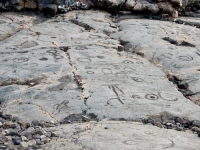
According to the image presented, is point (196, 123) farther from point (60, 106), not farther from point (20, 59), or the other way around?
point (20, 59)

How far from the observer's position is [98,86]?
3975 millimetres

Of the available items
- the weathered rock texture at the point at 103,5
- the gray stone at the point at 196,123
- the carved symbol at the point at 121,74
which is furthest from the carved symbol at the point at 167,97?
the weathered rock texture at the point at 103,5

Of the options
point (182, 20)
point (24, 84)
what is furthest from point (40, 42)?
point (182, 20)

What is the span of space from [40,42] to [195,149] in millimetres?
3216

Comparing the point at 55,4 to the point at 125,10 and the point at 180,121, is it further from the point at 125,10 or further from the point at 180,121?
the point at 180,121

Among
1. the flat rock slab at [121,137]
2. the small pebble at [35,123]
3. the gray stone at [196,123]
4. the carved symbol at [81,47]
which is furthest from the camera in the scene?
the carved symbol at [81,47]

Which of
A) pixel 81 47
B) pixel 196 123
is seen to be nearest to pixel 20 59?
pixel 81 47

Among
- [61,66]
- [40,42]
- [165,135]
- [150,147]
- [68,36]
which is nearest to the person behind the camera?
[150,147]

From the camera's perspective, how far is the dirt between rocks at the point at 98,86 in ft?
9.68

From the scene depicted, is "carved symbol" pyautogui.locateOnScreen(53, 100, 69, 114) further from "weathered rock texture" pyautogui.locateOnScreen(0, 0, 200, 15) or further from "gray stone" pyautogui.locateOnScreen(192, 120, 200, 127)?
"weathered rock texture" pyautogui.locateOnScreen(0, 0, 200, 15)

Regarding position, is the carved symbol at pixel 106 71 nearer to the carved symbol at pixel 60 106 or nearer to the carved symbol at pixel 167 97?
the carved symbol at pixel 167 97

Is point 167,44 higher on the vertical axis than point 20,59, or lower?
higher

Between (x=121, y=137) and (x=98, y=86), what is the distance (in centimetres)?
117

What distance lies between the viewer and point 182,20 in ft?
24.1
